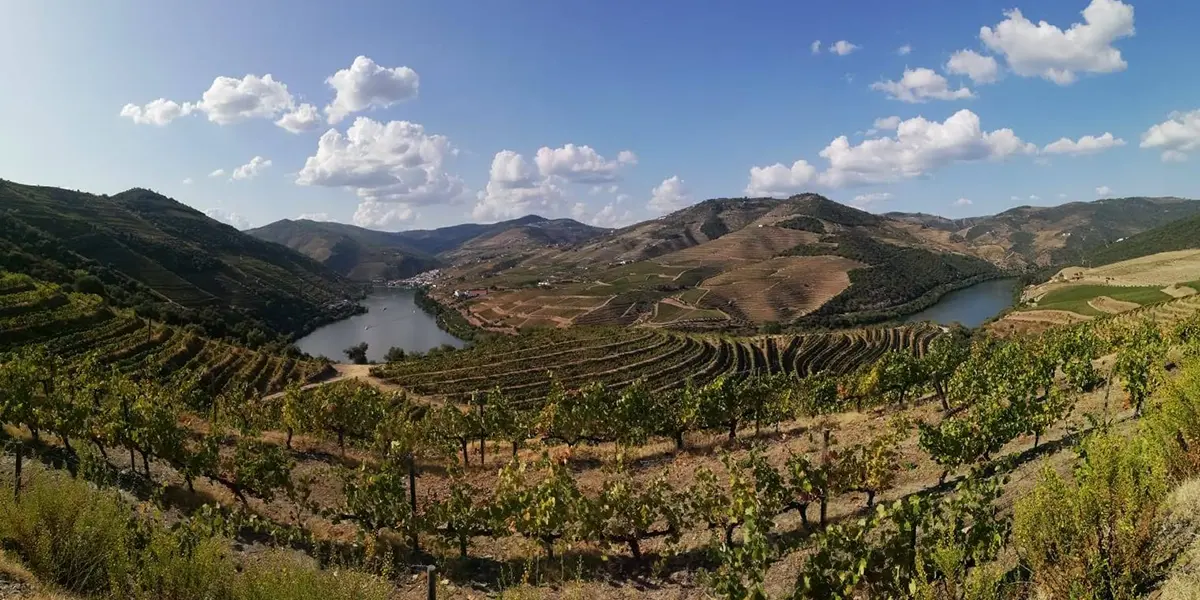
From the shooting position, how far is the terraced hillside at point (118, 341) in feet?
179

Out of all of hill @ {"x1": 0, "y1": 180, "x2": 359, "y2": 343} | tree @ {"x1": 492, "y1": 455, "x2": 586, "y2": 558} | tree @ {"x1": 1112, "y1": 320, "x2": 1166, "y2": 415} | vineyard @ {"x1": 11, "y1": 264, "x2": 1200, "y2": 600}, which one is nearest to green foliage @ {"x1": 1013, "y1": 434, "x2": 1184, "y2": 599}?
vineyard @ {"x1": 11, "y1": 264, "x2": 1200, "y2": 600}

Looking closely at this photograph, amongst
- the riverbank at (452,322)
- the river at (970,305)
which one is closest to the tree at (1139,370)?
the riverbank at (452,322)

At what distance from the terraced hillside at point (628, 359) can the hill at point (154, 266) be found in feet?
117

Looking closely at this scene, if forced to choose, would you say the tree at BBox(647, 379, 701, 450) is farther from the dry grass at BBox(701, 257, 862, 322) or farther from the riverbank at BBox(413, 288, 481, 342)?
the dry grass at BBox(701, 257, 862, 322)

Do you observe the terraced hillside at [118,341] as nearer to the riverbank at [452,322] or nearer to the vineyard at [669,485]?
the vineyard at [669,485]

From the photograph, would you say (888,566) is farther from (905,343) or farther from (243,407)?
(905,343)

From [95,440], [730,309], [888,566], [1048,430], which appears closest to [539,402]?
[95,440]

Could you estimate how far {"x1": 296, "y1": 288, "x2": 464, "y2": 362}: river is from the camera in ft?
433

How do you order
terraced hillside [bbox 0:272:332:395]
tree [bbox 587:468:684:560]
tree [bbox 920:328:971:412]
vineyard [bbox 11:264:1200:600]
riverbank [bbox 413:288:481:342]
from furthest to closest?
1. riverbank [bbox 413:288:481:342]
2. terraced hillside [bbox 0:272:332:395]
3. tree [bbox 920:328:971:412]
4. tree [bbox 587:468:684:560]
5. vineyard [bbox 11:264:1200:600]

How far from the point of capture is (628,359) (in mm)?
88562

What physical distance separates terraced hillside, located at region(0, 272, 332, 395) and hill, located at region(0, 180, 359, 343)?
1860 cm

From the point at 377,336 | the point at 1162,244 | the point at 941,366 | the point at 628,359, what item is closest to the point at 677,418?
the point at 941,366

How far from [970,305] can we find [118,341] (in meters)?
181

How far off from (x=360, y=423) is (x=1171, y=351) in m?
36.0
